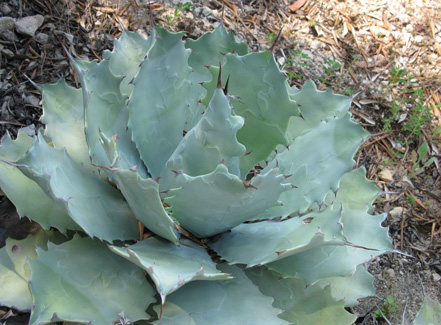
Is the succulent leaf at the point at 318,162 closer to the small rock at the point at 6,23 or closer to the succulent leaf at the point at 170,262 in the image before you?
the succulent leaf at the point at 170,262

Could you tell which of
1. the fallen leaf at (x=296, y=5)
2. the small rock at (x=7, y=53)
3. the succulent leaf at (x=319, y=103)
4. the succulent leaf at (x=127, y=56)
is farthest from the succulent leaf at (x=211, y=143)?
the fallen leaf at (x=296, y=5)

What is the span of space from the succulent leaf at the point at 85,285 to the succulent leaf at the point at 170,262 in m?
0.12

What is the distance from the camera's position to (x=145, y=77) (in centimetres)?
133

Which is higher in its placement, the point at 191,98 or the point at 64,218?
the point at 191,98

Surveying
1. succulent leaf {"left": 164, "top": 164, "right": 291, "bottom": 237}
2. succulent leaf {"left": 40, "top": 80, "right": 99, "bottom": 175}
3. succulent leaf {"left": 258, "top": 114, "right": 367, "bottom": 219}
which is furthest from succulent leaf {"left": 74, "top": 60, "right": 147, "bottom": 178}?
succulent leaf {"left": 258, "top": 114, "right": 367, "bottom": 219}

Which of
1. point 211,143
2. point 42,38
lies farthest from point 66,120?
point 42,38

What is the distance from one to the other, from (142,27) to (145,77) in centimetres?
95

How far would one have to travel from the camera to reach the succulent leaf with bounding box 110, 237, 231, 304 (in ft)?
3.15

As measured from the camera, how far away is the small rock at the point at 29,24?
1.88 m

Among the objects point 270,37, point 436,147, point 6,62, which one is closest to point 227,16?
point 270,37

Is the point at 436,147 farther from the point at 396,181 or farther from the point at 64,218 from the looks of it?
the point at 64,218

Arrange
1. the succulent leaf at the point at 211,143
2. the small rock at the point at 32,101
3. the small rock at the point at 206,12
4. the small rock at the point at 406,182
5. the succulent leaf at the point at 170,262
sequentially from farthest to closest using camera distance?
the small rock at the point at 206,12 < the small rock at the point at 406,182 < the small rock at the point at 32,101 < the succulent leaf at the point at 211,143 < the succulent leaf at the point at 170,262

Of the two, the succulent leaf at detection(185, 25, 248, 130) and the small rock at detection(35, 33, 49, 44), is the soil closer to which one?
the small rock at detection(35, 33, 49, 44)

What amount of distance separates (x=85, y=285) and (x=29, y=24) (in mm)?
1278
